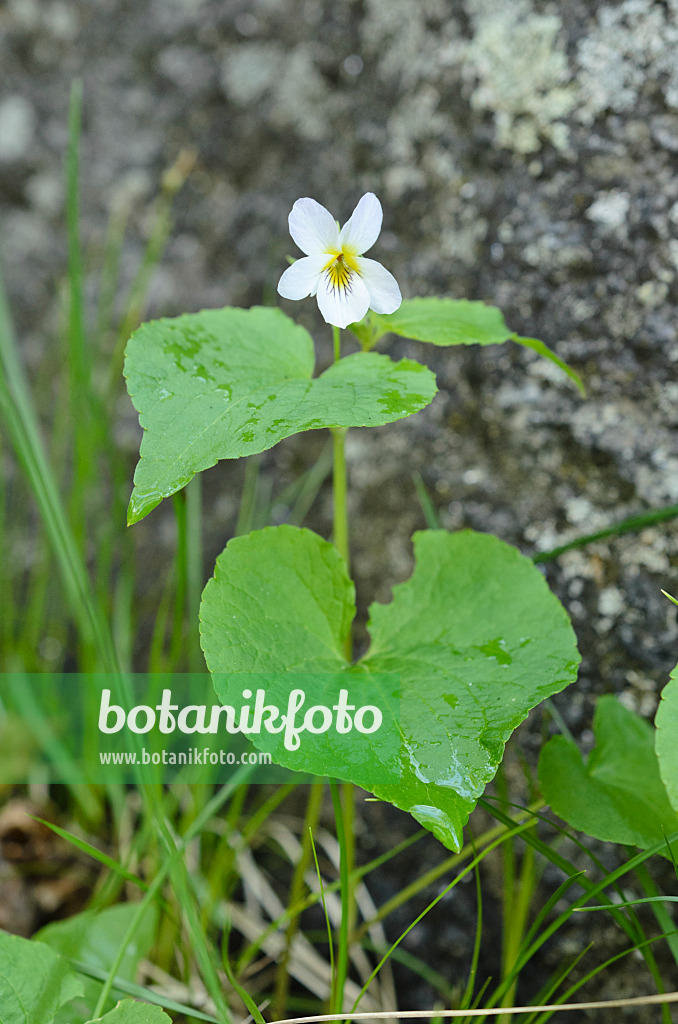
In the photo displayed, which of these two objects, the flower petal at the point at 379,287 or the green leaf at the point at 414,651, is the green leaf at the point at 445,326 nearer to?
the flower petal at the point at 379,287

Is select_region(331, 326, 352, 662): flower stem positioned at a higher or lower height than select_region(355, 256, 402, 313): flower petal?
lower

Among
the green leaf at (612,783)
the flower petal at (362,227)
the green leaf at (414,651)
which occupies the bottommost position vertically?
the green leaf at (612,783)

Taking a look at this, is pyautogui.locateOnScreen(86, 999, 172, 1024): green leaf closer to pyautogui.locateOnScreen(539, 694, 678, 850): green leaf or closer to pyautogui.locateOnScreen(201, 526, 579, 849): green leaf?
pyautogui.locateOnScreen(201, 526, 579, 849): green leaf

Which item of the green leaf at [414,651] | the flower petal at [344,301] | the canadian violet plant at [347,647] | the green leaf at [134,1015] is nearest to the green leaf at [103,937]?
the canadian violet plant at [347,647]

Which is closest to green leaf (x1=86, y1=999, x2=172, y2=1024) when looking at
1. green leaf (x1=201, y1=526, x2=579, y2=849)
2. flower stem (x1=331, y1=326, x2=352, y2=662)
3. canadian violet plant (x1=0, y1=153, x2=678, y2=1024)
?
canadian violet plant (x1=0, y1=153, x2=678, y2=1024)

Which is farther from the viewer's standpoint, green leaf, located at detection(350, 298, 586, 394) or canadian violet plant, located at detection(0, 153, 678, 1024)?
green leaf, located at detection(350, 298, 586, 394)

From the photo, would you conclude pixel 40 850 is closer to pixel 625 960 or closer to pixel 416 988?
pixel 416 988

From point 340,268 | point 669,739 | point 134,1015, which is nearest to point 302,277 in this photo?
point 340,268
